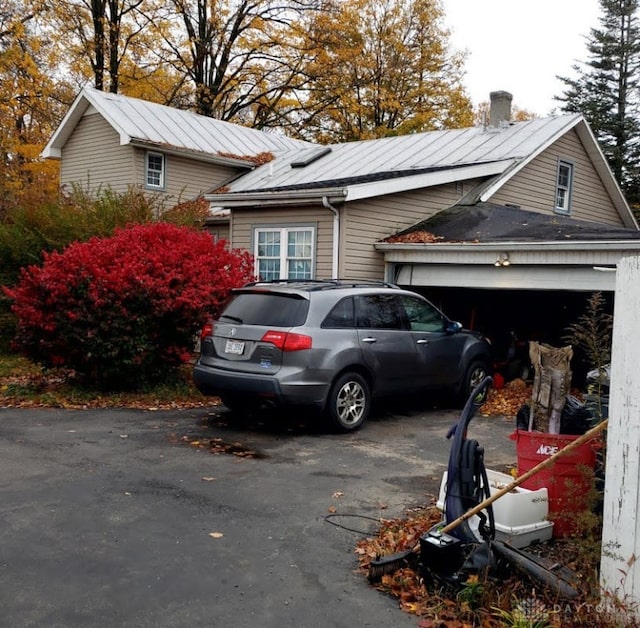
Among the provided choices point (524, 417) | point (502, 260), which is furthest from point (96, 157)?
point (524, 417)

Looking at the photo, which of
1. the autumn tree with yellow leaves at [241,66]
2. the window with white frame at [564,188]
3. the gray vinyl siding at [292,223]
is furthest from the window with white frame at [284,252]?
the autumn tree with yellow leaves at [241,66]

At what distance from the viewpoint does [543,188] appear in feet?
60.6

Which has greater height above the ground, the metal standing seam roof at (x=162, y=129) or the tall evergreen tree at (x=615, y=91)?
the tall evergreen tree at (x=615, y=91)

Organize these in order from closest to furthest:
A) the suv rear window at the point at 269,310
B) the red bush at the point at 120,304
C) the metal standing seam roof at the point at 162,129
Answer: the suv rear window at the point at 269,310, the red bush at the point at 120,304, the metal standing seam roof at the point at 162,129

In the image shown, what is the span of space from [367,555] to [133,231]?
24.4 ft

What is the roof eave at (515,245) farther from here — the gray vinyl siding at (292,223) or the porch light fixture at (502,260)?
the gray vinyl siding at (292,223)

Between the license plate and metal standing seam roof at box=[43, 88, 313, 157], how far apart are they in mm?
13129

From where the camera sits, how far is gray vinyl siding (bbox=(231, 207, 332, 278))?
44.8 feet

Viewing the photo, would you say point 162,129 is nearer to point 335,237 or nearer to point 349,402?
point 335,237

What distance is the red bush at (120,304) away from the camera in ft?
32.6

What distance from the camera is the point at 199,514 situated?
534cm

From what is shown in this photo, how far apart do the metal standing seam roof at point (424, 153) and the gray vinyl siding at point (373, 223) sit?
116 centimetres

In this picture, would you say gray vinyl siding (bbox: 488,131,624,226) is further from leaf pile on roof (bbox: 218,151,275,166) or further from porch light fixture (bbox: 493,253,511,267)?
leaf pile on roof (bbox: 218,151,275,166)

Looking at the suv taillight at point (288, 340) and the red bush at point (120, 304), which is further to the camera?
the red bush at point (120, 304)
